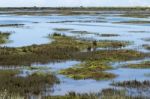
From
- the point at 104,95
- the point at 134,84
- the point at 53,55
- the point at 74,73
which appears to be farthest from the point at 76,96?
the point at 53,55

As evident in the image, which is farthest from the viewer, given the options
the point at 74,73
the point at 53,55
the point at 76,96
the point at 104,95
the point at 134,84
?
the point at 53,55

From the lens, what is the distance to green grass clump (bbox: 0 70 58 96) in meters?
18.9

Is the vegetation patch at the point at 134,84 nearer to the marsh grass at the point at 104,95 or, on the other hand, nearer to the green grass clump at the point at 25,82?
the marsh grass at the point at 104,95

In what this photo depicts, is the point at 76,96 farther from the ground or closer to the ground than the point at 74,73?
farther from the ground

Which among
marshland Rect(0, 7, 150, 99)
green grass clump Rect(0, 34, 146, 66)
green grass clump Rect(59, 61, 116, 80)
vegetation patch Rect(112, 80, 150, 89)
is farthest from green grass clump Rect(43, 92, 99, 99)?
green grass clump Rect(0, 34, 146, 66)

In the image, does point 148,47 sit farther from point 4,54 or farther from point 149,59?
point 4,54

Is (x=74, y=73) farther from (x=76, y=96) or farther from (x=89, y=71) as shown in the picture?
(x=76, y=96)

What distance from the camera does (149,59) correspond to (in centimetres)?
2950

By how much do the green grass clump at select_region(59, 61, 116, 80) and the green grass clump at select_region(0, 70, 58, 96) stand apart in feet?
5.46

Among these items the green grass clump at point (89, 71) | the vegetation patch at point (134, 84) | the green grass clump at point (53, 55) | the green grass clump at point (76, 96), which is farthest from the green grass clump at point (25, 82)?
the green grass clump at point (53, 55)

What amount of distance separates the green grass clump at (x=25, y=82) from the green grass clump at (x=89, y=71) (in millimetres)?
1664

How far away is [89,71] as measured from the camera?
24797 mm

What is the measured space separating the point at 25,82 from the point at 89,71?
205 inches

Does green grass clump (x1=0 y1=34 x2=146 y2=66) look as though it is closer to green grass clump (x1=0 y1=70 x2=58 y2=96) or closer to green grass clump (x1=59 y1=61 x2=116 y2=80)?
green grass clump (x1=59 y1=61 x2=116 y2=80)
